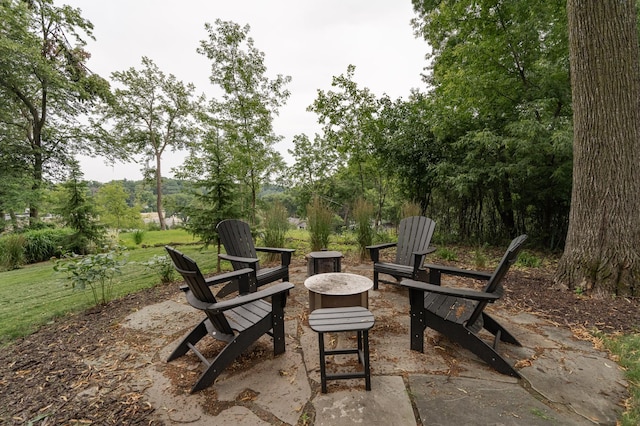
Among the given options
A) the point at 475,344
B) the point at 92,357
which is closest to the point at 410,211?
the point at 475,344

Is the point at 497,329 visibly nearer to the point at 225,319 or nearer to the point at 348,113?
the point at 225,319

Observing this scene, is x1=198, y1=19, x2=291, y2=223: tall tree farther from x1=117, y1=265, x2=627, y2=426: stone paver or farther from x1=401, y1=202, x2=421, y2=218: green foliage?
x1=117, y1=265, x2=627, y2=426: stone paver

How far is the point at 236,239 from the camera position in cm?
302

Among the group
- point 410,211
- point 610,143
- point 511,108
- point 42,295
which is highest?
point 511,108

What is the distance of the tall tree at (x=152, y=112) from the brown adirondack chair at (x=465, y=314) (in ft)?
53.7

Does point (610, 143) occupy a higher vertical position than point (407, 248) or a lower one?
higher

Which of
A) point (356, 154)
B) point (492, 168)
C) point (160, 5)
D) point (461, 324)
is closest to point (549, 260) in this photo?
point (492, 168)

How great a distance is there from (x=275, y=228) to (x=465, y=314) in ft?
10.0

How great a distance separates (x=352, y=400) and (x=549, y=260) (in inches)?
189

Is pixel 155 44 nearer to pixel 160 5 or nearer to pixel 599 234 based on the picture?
pixel 160 5

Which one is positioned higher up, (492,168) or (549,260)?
(492,168)

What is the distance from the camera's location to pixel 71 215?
5859 millimetres

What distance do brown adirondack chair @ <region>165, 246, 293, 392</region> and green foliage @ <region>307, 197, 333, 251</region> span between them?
2425 millimetres

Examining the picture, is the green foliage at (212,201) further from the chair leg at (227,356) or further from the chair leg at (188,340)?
the chair leg at (227,356)
